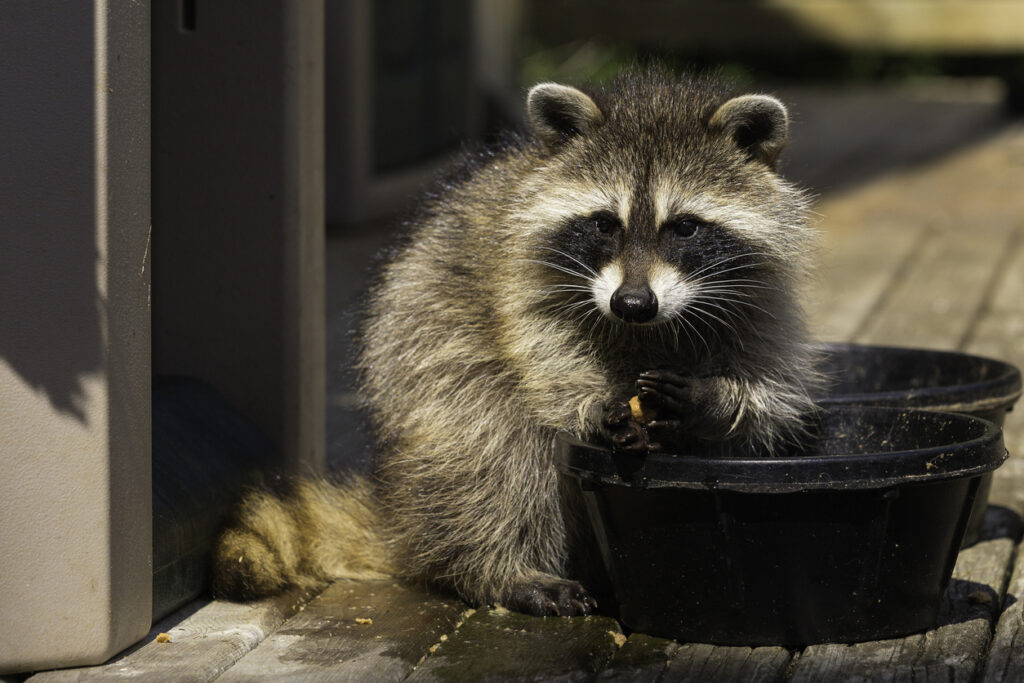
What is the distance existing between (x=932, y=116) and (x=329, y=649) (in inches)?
265

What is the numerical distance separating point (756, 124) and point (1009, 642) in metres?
0.94

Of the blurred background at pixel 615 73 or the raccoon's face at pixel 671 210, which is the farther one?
the blurred background at pixel 615 73

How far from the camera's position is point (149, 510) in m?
2.17

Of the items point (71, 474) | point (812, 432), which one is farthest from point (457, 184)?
point (71, 474)

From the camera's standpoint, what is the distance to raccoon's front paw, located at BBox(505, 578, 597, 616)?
2.39 m

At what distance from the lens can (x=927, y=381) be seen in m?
3.01

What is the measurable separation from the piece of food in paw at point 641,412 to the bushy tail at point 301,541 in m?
0.61

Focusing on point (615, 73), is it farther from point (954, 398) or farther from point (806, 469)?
point (806, 469)

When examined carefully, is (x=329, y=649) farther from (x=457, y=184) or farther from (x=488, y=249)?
(x=457, y=184)

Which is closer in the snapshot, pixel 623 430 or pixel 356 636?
pixel 623 430

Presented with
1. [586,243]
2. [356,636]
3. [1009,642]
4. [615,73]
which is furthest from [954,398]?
[615,73]

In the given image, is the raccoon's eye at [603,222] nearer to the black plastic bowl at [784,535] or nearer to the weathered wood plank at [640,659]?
the black plastic bowl at [784,535]

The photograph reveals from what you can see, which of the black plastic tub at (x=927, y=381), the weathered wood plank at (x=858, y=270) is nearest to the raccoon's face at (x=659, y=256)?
the black plastic tub at (x=927, y=381)

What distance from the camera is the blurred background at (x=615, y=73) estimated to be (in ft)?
17.6
